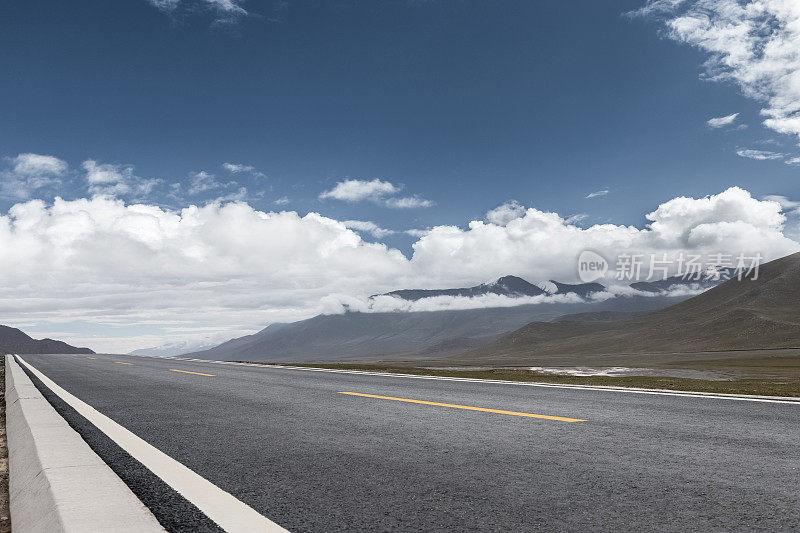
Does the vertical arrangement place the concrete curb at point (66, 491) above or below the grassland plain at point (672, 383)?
above

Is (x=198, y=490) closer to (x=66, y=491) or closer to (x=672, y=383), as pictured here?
(x=66, y=491)

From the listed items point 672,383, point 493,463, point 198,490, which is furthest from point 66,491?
point 672,383

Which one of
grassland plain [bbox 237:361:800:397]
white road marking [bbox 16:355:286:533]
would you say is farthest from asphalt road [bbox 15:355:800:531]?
grassland plain [bbox 237:361:800:397]

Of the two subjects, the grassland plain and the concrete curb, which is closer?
the concrete curb

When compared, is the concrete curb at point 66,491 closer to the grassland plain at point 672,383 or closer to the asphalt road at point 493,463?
the asphalt road at point 493,463

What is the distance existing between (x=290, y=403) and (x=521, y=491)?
6.50 m

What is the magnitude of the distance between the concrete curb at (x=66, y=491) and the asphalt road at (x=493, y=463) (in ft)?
0.64

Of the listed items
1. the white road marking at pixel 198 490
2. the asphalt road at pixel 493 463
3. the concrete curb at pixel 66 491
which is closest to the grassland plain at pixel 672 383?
the asphalt road at pixel 493 463

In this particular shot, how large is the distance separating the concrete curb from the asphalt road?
196 millimetres

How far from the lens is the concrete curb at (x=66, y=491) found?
3.23m

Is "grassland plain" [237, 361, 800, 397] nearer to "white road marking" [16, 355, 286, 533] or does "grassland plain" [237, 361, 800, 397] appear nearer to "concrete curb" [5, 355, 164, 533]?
"white road marking" [16, 355, 286, 533]

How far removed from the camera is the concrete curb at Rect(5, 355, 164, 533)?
10.6 feet

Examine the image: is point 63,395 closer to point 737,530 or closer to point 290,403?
point 290,403

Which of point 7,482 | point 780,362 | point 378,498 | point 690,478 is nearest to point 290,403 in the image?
point 7,482
